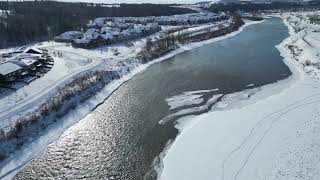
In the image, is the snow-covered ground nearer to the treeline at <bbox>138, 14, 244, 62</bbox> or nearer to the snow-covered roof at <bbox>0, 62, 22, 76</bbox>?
the treeline at <bbox>138, 14, 244, 62</bbox>

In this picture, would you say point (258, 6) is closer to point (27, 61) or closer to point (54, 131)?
point (27, 61)

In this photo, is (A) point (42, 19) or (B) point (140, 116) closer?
(B) point (140, 116)

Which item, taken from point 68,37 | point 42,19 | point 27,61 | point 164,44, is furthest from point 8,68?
point 42,19

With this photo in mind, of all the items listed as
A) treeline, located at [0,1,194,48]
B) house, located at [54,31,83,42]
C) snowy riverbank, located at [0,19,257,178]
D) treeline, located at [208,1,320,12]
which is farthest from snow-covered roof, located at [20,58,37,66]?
treeline, located at [208,1,320,12]

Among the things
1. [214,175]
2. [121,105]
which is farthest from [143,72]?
[214,175]

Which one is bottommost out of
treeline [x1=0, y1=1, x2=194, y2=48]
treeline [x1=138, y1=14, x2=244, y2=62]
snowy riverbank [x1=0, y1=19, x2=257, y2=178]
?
snowy riverbank [x1=0, y1=19, x2=257, y2=178]

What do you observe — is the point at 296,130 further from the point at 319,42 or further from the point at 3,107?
the point at 319,42

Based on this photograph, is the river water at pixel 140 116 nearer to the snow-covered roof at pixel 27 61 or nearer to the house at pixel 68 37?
the snow-covered roof at pixel 27 61
